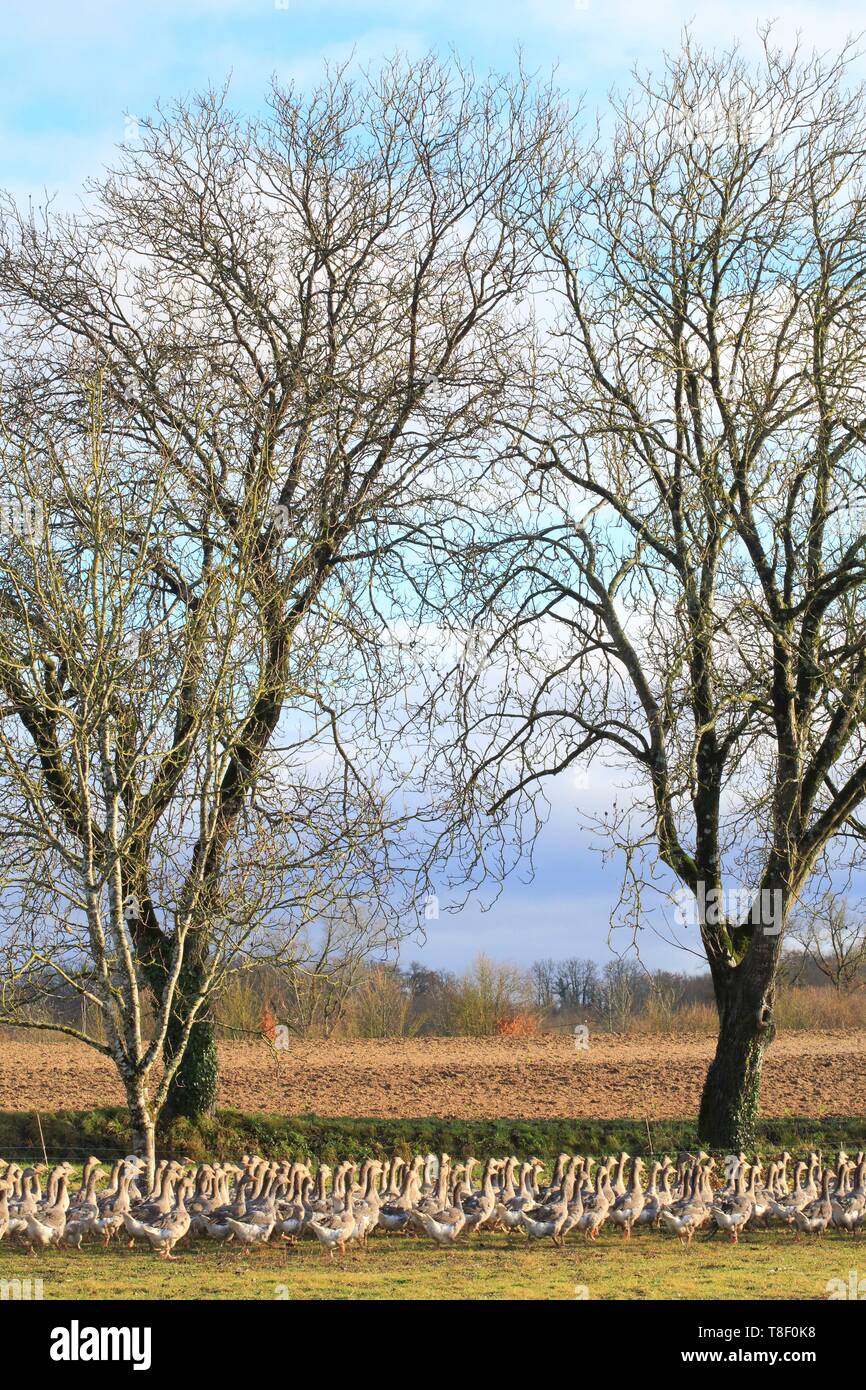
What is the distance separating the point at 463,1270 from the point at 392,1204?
133 centimetres

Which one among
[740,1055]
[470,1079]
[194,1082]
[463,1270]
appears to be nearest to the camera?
[463,1270]

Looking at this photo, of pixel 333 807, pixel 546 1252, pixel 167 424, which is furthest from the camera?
pixel 167 424

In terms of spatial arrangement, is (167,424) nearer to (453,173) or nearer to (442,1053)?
(453,173)

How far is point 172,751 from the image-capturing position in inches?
443

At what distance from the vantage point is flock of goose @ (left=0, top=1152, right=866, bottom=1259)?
9977mm

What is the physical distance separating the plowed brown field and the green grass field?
7.10 m

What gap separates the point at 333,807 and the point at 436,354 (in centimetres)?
634

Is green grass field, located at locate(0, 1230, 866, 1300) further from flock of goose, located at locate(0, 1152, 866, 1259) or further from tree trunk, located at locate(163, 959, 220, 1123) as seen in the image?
tree trunk, located at locate(163, 959, 220, 1123)

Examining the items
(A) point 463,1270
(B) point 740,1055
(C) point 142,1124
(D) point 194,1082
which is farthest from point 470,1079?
(A) point 463,1270

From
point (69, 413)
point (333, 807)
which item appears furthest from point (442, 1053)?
point (69, 413)

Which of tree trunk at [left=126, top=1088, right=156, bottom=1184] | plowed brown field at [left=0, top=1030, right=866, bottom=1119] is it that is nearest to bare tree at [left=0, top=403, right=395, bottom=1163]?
tree trunk at [left=126, top=1088, right=156, bottom=1184]

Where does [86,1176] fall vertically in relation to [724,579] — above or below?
below

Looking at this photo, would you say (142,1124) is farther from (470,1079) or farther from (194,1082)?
(470,1079)

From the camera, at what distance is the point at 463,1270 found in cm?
920
